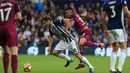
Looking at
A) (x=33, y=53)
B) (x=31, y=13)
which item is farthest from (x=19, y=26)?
(x=33, y=53)

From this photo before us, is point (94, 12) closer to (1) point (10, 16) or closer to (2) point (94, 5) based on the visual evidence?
(2) point (94, 5)

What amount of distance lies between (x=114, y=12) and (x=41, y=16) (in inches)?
677

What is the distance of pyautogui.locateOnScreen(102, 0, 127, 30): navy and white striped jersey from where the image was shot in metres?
11.9

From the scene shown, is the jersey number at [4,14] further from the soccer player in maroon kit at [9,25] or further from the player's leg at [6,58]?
the player's leg at [6,58]

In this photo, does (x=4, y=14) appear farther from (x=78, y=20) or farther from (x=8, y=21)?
(x=78, y=20)

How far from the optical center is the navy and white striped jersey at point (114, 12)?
11859 mm

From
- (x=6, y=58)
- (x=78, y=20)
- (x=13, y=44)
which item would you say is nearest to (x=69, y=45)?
(x=78, y=20)

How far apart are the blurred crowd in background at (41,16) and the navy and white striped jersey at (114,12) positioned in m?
13.6

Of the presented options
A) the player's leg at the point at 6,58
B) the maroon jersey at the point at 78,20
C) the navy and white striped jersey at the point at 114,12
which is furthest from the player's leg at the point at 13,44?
the maroon jersey at the point at 78,20

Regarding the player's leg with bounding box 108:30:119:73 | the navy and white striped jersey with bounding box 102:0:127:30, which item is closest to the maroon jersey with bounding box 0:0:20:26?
the navy and white striped jersey with bounding box 102:0:127:30

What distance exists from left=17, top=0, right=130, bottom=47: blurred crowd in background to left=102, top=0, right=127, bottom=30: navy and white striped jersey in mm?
13642

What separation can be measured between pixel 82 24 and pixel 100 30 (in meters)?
12.0

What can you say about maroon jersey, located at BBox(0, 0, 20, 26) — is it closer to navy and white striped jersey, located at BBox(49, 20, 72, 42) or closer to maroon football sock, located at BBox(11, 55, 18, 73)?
maroon football sock, located at BBox(11, 55, 18, 73)

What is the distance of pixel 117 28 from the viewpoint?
12.0 meters
